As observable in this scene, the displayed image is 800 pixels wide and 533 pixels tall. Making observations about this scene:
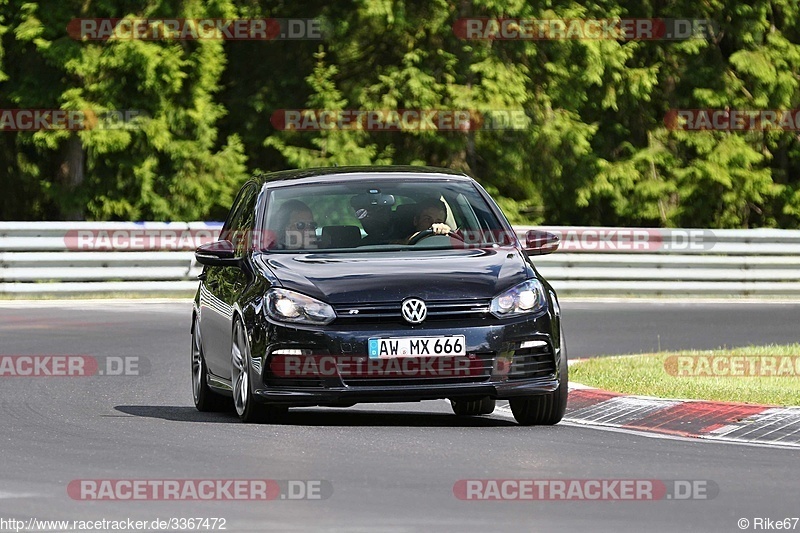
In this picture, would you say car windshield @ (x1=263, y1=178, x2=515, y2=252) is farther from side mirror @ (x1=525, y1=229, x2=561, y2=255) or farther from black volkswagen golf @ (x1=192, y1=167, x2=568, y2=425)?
side mirror @ (x1=525, y1=229, x2=561, y2=255)

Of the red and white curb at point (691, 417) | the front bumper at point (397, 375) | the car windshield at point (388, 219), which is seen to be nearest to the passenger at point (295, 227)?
the car windshield at point (388, 219)

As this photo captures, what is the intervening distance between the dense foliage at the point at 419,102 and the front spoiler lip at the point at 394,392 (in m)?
20.6

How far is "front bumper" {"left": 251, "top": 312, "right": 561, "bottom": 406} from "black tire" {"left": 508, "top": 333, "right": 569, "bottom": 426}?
0.25 m

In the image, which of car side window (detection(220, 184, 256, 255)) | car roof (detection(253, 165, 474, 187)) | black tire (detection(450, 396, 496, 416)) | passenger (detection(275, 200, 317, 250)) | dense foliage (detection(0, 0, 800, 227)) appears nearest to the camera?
passenger (detection(275, 200, 317, 250))

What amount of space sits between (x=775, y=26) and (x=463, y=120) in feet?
26.6

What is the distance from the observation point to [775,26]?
38.2 metres

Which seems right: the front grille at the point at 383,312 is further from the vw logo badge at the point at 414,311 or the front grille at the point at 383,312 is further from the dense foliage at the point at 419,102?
the dense foliage at the point at 419,102

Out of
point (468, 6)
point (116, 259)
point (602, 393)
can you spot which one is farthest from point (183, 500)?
point (468, 6)

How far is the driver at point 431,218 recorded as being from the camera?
12492 millimetres

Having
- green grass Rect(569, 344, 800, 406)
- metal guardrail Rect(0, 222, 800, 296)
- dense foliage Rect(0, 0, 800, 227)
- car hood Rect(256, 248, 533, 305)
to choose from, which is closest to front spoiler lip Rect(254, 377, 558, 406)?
car hood Rect(256, 248, 533, 305)

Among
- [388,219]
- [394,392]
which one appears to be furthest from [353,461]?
[388,219]

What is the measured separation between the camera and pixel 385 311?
11234 millimetres

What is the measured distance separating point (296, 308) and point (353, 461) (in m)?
1.46

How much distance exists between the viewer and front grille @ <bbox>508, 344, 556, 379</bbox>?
11445mm
